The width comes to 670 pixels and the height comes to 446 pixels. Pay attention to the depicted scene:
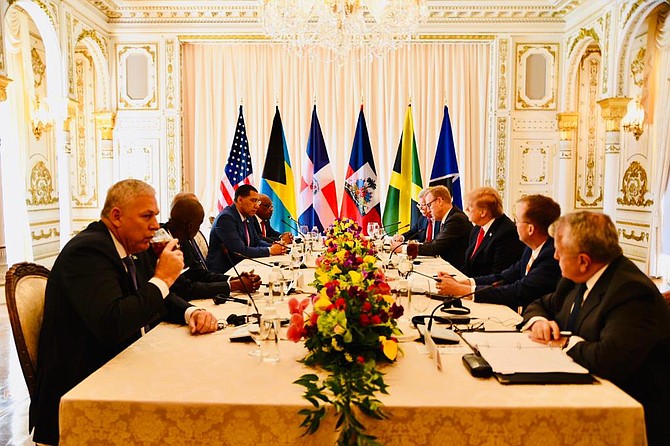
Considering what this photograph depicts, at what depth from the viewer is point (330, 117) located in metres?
8.71

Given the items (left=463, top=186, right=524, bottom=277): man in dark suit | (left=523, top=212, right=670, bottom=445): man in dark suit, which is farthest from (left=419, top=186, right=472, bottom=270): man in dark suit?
(left=523, top=212, right=670, bottom=445): man in dark suit

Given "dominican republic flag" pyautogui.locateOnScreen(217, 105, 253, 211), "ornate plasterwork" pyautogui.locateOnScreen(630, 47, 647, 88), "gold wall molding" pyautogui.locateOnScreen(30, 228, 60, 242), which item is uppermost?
"ornate plasterwork" pyautogui.locateOnScreen(630, 47, 647, 88)

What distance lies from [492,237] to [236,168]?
4805 mm

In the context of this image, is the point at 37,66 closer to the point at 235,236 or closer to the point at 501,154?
the point at 235,236

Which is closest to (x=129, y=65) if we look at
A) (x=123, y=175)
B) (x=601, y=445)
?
(x=123, y=175)

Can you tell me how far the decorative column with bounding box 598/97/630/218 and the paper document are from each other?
5.70m

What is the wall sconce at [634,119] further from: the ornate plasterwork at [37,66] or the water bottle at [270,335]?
the ornate plasterwork at [37,66]

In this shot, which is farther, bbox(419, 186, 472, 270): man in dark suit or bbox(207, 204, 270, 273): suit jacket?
bbox(419, 186, 472, 270): man in dark suit

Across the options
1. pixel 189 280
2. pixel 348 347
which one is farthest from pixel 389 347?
pixel 189 280

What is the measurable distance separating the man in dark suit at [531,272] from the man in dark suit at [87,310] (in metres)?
1.56

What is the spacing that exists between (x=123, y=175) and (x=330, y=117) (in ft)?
10.6

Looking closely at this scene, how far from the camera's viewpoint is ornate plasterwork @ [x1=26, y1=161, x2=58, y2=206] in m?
6.91

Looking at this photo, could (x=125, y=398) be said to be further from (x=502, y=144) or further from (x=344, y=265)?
(x=502, y=144)

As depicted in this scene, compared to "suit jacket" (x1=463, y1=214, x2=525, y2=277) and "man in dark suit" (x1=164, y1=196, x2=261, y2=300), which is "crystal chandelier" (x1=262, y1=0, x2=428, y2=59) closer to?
"suit jacket" (x1=463, y1=214, x2=525, y2=277)
